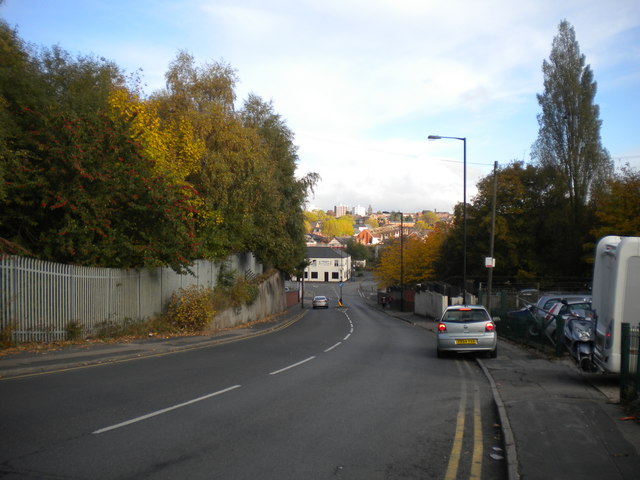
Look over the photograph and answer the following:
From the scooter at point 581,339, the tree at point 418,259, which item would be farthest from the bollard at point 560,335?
the tree at point 418,259

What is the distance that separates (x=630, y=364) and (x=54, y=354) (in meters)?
13.2

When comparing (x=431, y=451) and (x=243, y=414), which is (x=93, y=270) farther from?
(x=431, y=451)

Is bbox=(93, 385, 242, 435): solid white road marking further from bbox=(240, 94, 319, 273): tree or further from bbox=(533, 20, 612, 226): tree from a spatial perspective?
bbox=(533, 20, 612, 226): tree

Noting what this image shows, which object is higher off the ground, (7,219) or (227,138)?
(227,138)

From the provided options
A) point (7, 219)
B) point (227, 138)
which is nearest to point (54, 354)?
point (7, 219)

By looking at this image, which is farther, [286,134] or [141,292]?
[286,134]

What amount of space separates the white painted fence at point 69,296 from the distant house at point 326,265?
10466 centimetres

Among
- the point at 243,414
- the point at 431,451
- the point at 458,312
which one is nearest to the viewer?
the point at 431,451

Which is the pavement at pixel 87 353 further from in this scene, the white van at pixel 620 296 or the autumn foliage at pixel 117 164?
the white van at pixel 620 296

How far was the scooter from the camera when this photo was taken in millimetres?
12398

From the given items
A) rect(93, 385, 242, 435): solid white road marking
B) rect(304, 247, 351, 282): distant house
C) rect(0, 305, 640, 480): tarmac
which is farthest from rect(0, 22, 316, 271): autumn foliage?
rect(304, 247, 351, 282): distant house

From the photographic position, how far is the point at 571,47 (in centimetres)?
4638

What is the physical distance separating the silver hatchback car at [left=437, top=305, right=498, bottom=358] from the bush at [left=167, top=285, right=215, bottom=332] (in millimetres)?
10615

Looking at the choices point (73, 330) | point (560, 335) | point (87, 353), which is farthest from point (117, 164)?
point (560, 335)
